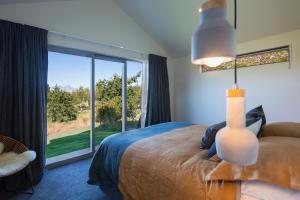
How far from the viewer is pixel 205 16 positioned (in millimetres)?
716

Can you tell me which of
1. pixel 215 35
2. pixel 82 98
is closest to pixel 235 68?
pixel 215 35

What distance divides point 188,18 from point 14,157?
136 inches

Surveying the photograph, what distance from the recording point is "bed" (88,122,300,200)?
3.83ft

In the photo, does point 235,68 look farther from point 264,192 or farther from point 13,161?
point 13,161

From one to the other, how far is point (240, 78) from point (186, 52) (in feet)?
4.63

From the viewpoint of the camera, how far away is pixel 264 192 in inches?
42.1

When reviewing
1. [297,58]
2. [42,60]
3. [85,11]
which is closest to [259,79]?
[297,58]

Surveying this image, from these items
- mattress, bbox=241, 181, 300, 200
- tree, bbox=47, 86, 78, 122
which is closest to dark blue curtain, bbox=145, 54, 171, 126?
tree, bbox=47, 86, 78, 122

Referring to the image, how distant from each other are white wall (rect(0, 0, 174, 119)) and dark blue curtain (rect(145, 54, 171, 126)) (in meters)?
0.33

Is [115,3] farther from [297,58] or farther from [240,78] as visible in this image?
[297,58]

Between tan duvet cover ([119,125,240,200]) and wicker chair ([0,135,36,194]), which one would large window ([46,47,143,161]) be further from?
tan duvet cover ([119,125,240,200])

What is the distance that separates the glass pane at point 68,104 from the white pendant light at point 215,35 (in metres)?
3.13

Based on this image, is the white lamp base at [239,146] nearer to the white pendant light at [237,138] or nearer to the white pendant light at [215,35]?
the white pendant light at [237,138]

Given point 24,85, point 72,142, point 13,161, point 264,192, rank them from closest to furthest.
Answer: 1. point 264,192
2. point 13,161
3. point 24,85
4. point 72,142
